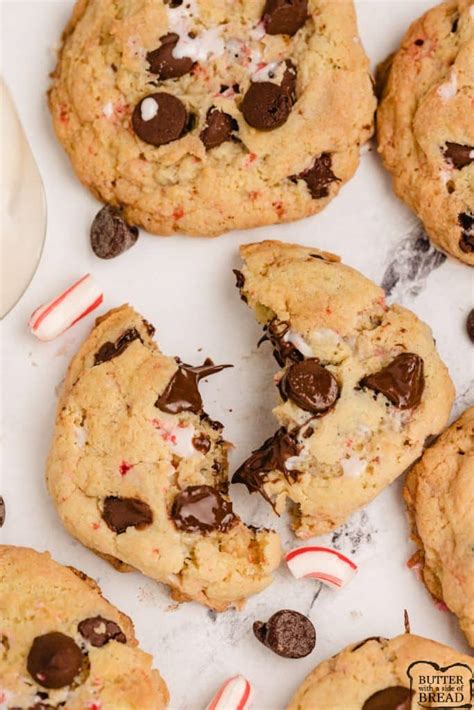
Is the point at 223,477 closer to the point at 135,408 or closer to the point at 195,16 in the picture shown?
the point at 135,408

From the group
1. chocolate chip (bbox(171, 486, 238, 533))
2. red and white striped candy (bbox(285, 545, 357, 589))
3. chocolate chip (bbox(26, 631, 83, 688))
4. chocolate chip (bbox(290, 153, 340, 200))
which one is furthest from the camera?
chocolate chip (bbox(290, 153, 340, 200))

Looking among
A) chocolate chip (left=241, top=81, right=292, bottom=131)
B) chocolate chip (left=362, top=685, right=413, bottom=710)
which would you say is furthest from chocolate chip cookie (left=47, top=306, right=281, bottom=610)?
chocolate chip (left=241, top=81, right=292, bottom=131)

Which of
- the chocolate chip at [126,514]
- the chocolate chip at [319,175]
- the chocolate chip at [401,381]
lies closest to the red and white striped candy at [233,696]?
the chocolate chip at [126,514]

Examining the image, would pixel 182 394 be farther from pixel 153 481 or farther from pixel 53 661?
pixel 53 661

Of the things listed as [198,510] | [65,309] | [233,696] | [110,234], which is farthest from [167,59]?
[233,696]

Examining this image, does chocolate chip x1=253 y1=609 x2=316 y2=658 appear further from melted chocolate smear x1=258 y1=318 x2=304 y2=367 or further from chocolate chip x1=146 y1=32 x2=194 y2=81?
chocolate chip x1=146 y1=32 x2=194 y2=81

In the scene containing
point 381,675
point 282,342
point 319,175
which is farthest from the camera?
point 319,175

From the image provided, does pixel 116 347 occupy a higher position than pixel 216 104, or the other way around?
pixel 216 104

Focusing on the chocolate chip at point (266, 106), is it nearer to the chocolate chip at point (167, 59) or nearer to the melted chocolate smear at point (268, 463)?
the chocolate chip at point (167, 59)
